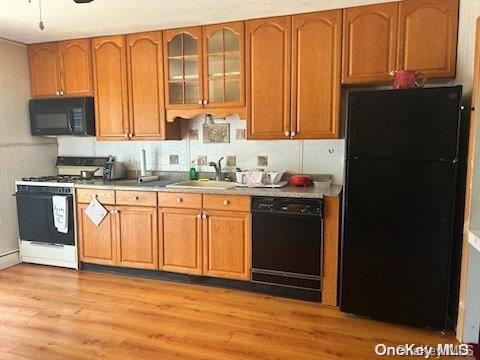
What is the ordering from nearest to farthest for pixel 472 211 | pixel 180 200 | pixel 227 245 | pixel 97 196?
pixel 472 211 → pixel 227 245 → pixel 180 200 → pixel 97 196

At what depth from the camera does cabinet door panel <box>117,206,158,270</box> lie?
126 inches

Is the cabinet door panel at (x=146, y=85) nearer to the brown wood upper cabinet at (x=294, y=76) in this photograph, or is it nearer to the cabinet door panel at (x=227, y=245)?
the brown wood upper cabinet at (x=294, y=76)

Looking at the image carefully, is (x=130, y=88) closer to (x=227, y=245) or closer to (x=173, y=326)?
(x=227, y=245)

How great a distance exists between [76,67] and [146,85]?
830 mm

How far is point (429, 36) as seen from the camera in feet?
8.43

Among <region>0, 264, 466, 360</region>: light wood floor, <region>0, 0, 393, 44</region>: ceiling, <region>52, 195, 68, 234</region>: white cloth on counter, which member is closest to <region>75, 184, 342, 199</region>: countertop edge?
<region>52, 195, 68, 234</region>: white cloth on counter

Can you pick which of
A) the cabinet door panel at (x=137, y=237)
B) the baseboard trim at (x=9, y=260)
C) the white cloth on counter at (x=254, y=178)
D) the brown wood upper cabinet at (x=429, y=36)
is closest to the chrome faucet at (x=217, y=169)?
the white cloth on counter at (x=254, y=178)

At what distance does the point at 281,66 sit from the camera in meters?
2.95

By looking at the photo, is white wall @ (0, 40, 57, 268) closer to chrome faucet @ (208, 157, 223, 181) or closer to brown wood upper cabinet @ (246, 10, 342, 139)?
chrome faucet @ (208, 157, 223, 181)

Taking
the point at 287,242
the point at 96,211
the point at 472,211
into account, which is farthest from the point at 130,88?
the point at 472,211

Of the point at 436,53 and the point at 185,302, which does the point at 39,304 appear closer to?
the point at 185,302

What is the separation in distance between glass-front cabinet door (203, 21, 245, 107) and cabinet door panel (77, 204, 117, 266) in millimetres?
1444

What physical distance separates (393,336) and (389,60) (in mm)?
1977

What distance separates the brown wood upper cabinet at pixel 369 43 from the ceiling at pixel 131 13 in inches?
3.8
